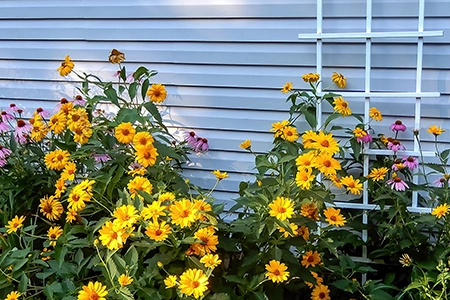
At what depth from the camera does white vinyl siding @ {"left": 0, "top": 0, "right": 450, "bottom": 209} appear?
195 centimetres

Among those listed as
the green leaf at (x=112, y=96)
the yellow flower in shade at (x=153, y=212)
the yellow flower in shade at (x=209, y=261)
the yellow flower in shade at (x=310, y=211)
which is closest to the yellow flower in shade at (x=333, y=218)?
the yellow flower in shade at (x=310, y=211)

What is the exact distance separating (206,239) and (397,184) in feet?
2.77

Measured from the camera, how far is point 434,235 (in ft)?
6.44

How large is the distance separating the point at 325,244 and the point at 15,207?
48.5 inches

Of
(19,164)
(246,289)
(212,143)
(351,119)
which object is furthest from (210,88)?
(246,289)

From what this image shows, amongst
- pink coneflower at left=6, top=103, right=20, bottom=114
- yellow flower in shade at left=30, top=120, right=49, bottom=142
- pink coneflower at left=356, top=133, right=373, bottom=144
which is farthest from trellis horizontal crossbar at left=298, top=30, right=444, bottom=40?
pink coneflower at left=6, top=103, right=20, bottom=114

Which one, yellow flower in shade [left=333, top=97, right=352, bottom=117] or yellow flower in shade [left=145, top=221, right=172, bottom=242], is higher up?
yellow flower in shade [left=333, top=97, right=352, bottom=117]

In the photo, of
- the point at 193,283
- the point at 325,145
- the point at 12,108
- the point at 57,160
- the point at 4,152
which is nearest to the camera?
the point at 193,283

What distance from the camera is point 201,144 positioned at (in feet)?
7.31

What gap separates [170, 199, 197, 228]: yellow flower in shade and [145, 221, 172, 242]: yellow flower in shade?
0.03 meters

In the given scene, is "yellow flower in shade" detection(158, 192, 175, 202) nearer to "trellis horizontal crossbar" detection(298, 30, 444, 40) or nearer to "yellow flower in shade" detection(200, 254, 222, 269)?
"yellow flower in shade" detection(200, 254, 222, 269)

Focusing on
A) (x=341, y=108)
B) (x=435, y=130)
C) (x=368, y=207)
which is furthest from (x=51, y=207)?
(x=435, y=130)

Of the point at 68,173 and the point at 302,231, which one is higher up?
the point at 68,173

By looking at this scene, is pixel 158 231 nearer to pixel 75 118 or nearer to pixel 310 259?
pixel 310 259
